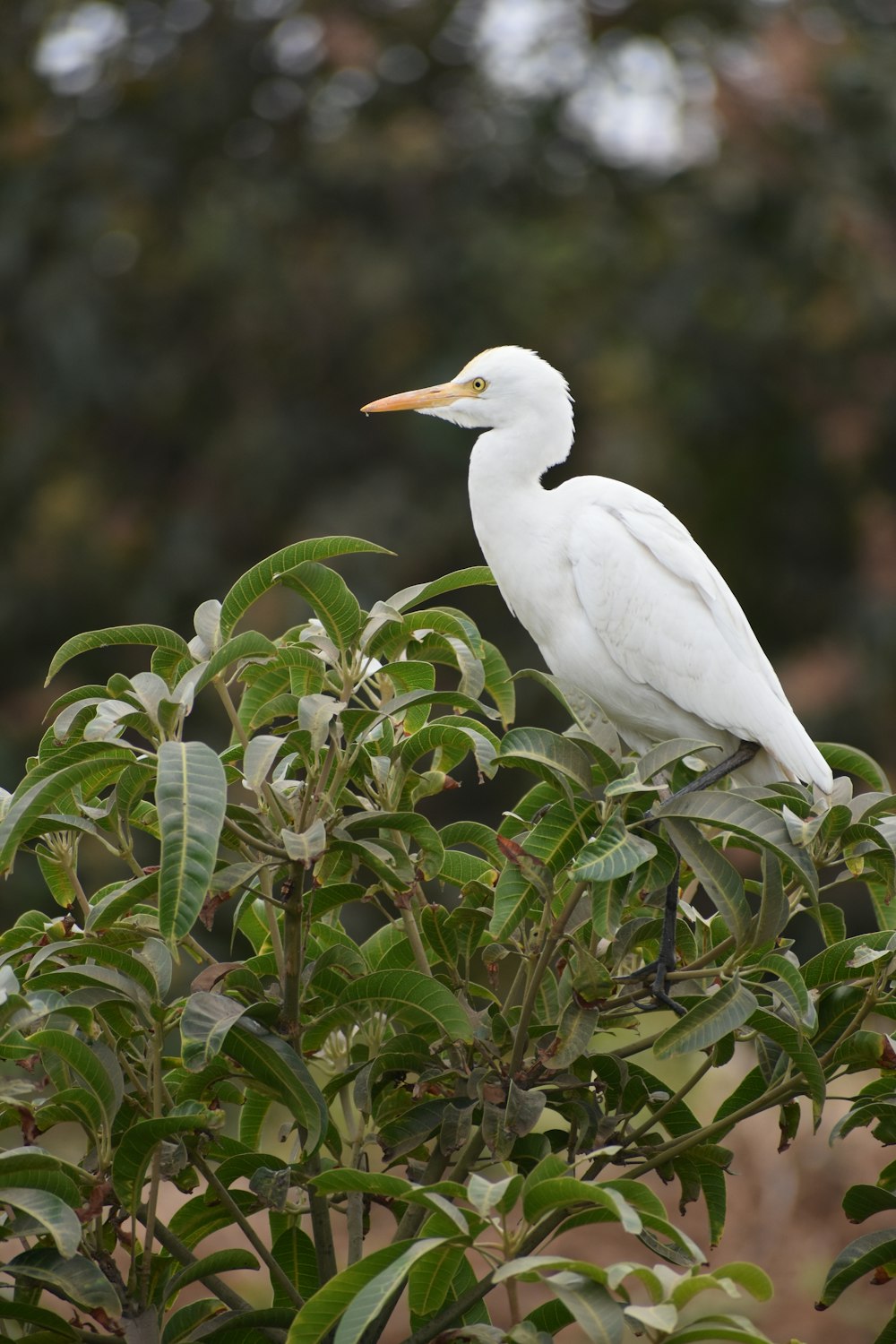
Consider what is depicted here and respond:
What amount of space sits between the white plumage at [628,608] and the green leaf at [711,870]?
868 mm

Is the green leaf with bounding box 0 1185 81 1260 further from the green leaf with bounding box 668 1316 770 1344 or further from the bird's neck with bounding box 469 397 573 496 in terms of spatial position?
the bird's neck with bounding box 469 397 573 496

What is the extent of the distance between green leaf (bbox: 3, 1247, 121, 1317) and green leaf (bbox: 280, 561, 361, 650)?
67 centimetres

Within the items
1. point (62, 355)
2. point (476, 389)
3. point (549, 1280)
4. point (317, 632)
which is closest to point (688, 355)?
Answer: point (62, 355)

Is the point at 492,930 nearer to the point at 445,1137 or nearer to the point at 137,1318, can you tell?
the point at 445,1137

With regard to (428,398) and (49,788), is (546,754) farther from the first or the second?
(428,398)

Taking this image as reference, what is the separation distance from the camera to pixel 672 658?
2.53 m

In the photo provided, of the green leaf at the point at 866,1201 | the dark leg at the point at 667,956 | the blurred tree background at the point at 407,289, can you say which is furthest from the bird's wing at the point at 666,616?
the blurred tree background at the point at 407,289

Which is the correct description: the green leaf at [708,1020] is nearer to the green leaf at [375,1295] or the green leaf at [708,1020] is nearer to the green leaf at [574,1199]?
the green leaf at [574,1199]

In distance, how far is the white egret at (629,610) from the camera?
2518 millimetres

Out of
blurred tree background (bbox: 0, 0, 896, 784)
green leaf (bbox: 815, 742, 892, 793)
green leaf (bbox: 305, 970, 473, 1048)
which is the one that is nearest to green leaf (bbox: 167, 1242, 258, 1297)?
green leaf (bbox: 305, 970, 473, 1048)

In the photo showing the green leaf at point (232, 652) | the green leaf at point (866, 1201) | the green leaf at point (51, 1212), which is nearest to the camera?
the green leaf at point (51, 1212)

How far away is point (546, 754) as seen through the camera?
158 cm

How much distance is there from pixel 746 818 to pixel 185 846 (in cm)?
56

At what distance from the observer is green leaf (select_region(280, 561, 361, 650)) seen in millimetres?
1581
